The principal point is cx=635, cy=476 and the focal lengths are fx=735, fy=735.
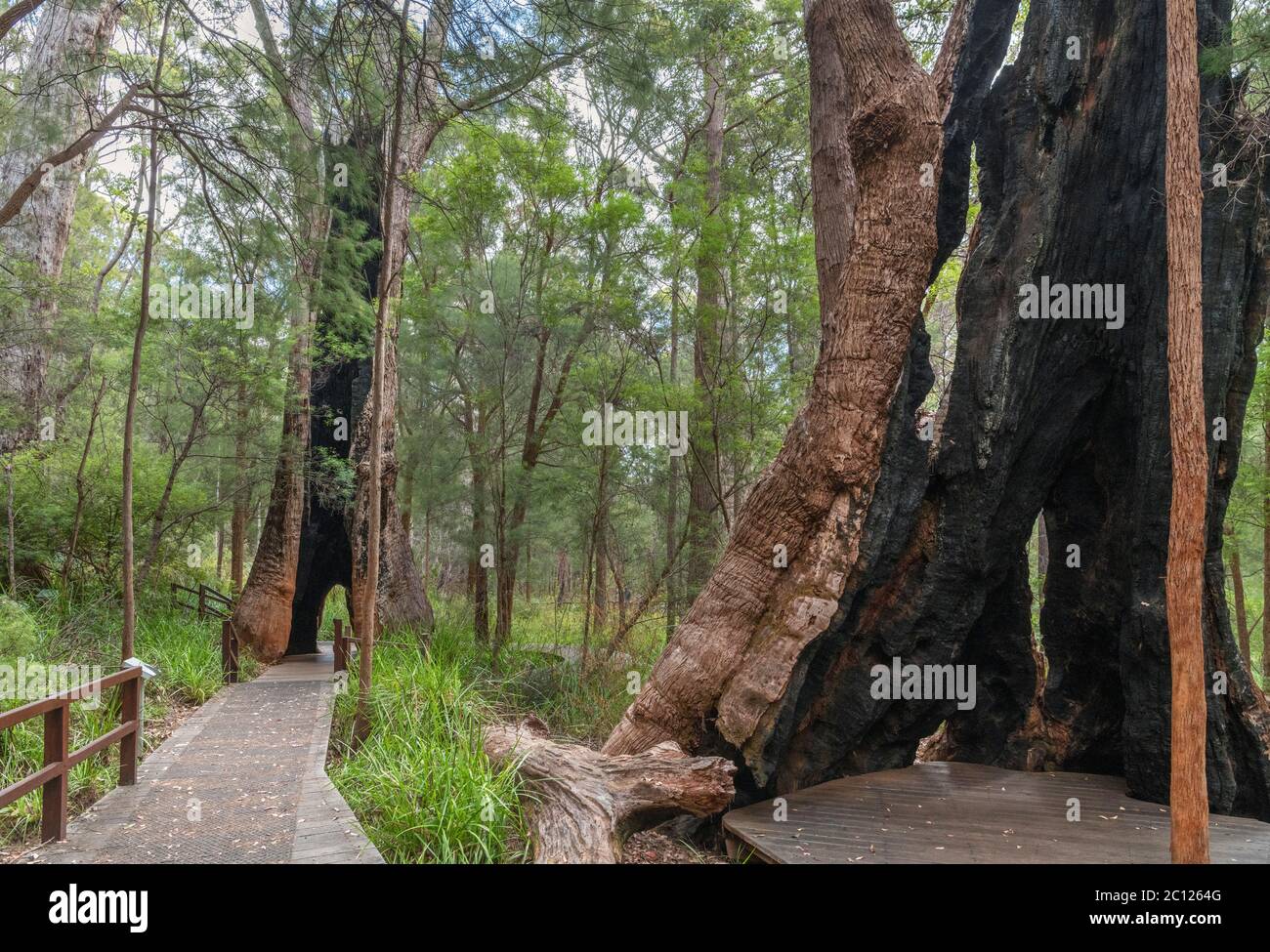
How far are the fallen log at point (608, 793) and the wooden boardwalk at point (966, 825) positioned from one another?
1.57 ft

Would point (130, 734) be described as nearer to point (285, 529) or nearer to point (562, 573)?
point (285, 529)

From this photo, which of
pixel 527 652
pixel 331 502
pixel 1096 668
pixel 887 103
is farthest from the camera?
pixel 331 502

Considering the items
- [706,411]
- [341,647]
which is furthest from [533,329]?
[341,647]

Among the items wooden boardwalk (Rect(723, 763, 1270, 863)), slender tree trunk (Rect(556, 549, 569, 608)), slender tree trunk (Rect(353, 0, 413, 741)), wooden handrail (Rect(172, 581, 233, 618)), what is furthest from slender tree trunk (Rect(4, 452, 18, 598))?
slender tree trunk (Rect(556, 549, 569, 608))

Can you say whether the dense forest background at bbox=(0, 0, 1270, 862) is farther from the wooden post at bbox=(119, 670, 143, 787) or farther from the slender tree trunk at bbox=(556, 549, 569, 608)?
the slender tree trunk at bbox=(556, 549, 569, 608)

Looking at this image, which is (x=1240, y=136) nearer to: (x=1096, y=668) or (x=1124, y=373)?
(x=1124, y=373)

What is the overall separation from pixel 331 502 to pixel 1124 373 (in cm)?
1064

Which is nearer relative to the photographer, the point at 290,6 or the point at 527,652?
the point at 290,6

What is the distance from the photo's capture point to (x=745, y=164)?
12.2m

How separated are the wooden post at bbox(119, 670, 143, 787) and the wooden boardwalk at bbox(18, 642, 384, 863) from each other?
107 millimetres

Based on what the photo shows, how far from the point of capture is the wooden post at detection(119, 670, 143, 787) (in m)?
5.41

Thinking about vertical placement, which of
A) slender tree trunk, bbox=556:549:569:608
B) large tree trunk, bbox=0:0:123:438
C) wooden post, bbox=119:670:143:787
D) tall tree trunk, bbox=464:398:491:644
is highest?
large tree trunk, bbox=0:0:123:438
